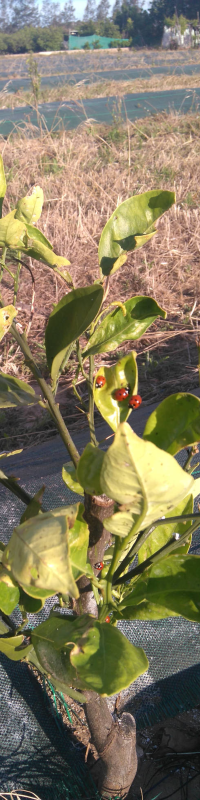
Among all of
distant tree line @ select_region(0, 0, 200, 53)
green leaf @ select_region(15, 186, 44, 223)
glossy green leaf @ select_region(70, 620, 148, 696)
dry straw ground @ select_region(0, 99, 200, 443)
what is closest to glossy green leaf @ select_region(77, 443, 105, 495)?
glossy green leaf @ select_region(70, 620, 148, 696)

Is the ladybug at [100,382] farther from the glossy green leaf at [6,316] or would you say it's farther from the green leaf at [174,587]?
the green leaf at [174,587]

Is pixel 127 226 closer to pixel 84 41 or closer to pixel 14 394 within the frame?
pixel 14 394

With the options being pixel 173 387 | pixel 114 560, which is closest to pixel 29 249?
pixel 114 560

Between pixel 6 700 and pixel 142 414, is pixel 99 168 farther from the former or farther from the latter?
pixel 6 700

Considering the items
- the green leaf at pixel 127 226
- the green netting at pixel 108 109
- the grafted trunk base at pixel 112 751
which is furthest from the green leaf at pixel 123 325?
the green netting at pixel 108 109

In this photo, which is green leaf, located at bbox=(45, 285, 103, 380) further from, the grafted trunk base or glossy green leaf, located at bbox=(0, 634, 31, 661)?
the grafted trunk base
